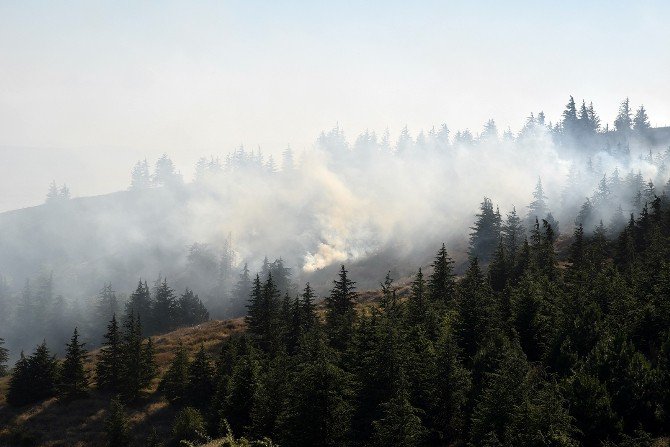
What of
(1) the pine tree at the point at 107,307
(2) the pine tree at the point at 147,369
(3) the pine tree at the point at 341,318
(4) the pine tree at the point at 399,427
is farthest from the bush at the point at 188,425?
(1) the pine tree at the point at 107,307

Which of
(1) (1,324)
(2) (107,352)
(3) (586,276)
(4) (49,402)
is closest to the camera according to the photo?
(3) (586,276)

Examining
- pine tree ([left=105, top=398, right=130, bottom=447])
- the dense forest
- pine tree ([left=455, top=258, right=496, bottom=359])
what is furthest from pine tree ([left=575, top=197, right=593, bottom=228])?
pine tree ([left=105, top=398, right=130, bottom=447])

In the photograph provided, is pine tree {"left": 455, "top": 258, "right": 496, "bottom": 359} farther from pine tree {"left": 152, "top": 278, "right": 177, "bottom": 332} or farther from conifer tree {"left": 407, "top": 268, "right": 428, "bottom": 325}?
pine tree {"left": 152, "top": 278, "right": 177, "bottom": 332}

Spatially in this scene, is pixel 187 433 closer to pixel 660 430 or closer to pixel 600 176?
pixel 660 430

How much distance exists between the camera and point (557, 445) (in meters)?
21.2

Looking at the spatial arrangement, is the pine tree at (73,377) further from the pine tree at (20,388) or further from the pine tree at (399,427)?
the pine tree at (399,427)

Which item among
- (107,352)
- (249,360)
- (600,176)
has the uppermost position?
(600,176)

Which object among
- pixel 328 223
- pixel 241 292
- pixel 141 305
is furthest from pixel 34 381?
pixel 328 223

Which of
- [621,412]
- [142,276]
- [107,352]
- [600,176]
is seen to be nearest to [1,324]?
[142,276]

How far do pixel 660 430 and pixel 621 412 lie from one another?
1959 millimetres

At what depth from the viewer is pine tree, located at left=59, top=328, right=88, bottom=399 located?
57.4 meters

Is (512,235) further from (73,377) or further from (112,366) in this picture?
(73,377)

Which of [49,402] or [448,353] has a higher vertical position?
[448,353]

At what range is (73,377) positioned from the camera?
58.4 meters
